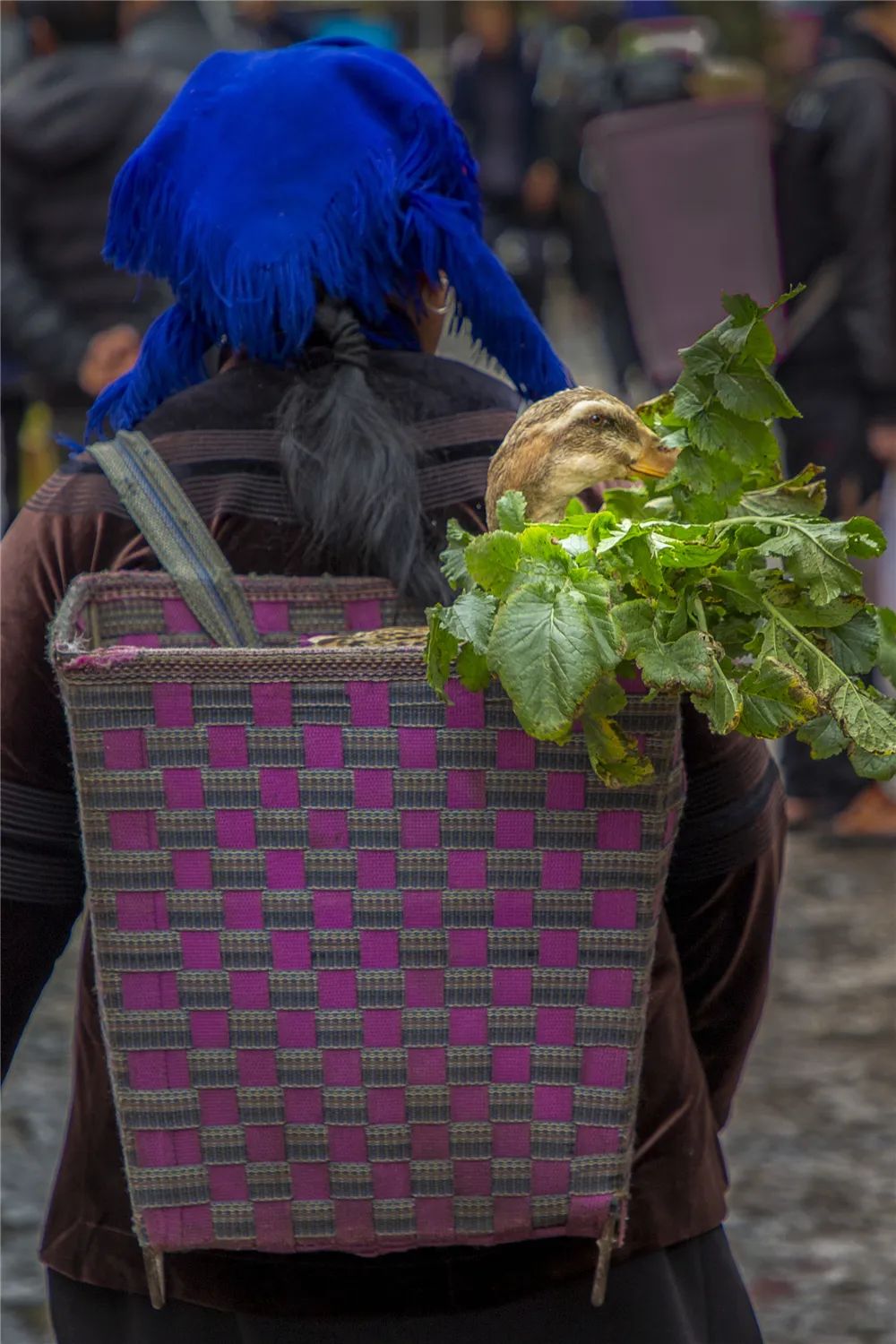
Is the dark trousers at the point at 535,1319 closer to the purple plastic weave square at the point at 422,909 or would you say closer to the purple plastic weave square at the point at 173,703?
the purple plastic weave square at the point at 422,909

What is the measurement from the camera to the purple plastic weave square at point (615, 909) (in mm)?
1609

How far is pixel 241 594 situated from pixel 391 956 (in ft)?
1.05

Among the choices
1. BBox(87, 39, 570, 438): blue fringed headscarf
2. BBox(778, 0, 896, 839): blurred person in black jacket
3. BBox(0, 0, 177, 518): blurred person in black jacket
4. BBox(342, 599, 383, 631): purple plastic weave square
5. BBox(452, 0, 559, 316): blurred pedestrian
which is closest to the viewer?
BBox(342, 599, 383, 631): purple plastic weave square

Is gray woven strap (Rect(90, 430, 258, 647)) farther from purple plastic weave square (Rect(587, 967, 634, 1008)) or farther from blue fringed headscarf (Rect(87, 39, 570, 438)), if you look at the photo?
purple plastic weave square (Rect(587, 967, 634, 1008))

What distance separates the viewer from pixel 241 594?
1.72m

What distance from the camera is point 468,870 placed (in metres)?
1.59

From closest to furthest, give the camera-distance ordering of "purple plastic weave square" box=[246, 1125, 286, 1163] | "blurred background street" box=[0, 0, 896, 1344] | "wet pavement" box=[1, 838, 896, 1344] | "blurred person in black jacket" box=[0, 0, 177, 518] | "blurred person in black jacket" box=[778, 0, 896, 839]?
"purple plastic weave square" box=[246, 1125, 286, 1163], "wet pavement" box=[1, 838, 896, 1344], "blurred background street" box=[0, 0, 896, 1344], "blurred person in black jacket" box=[0, 0, 177, 518], "blurred person in black jacket" box=[778, 0, 896, 839]

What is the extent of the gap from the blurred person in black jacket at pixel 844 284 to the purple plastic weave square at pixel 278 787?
4.01 meters

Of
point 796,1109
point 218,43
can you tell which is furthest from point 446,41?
point 796,1109

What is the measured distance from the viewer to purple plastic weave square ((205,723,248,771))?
1.57 m

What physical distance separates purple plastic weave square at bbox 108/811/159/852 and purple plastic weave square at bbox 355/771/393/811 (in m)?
0.16

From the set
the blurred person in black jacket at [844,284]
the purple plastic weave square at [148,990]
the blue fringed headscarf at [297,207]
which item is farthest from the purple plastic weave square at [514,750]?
the blurred person in black jacket at [844,284]

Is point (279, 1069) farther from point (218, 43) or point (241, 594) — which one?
point (218, 43)

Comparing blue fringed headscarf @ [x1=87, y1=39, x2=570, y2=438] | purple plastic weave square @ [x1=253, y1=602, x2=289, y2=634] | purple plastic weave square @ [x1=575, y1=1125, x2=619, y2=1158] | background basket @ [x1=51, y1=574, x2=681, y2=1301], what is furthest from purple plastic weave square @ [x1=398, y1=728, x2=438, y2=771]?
blue fringed headscarf @ [x1=87, y1=39, x2=570, y2=438]
